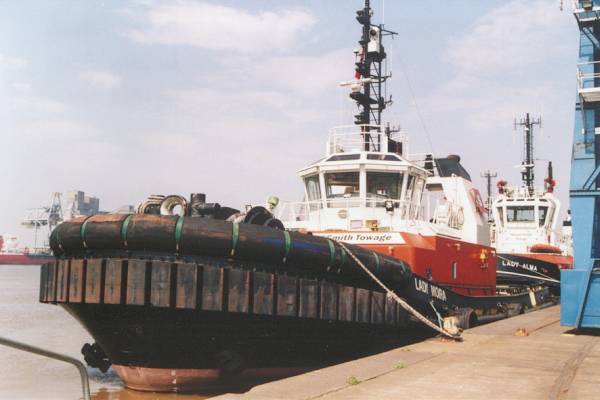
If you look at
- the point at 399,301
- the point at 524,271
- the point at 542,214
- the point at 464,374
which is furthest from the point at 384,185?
the point at 542,214

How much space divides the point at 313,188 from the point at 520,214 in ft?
56.7

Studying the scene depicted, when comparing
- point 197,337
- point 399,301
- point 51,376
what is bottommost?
point 51,376

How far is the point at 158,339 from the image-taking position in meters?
8.52

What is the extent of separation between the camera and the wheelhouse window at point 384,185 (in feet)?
44.1

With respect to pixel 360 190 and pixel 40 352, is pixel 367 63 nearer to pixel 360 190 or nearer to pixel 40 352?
pixel 360 190

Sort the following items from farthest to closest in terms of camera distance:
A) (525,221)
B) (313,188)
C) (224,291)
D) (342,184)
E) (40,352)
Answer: (525,221), (313,188), (342,184), (224,291), (40,352)

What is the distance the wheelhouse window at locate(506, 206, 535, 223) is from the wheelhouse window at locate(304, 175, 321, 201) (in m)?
17.0

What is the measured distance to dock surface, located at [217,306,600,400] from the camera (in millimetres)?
6089

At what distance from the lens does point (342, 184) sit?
1388 cm

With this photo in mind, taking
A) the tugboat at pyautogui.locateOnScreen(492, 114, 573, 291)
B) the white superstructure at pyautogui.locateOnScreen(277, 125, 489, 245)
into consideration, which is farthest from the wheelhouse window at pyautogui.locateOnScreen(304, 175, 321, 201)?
the tugboat at pyautogui.locateOnScreen(492, 114, 573, 291)

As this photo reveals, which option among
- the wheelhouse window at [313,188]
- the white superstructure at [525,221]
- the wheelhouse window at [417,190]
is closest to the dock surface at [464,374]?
the wheelhouse window at [417,190]

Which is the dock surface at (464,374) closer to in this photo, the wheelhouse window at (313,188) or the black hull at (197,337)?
the black hull at (197,337)

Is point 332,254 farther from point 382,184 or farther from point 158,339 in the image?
point 382,184

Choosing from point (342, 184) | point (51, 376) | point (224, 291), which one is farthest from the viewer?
point (342, 184)
